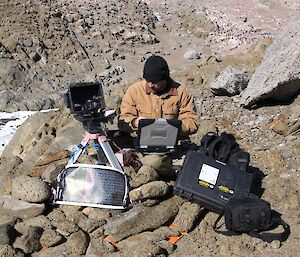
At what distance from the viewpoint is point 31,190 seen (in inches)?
221

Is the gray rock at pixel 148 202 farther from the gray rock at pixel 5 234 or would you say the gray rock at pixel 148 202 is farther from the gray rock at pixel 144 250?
the gray rock at pixel 5 234

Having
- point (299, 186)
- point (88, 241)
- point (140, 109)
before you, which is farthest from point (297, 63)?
point (88, 241)

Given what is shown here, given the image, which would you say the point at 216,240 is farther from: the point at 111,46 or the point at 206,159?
the point at 111,46

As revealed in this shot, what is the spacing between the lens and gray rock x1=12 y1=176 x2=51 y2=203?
5.62 metres

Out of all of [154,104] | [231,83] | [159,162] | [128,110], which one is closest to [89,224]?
[159,162]

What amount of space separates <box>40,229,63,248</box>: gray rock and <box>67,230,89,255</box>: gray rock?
12cm

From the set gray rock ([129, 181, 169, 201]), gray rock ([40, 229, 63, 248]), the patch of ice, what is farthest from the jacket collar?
the patch of ice

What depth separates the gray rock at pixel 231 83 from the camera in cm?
915

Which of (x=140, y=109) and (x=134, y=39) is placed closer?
(x=140, y=109)

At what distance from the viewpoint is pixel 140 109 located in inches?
246

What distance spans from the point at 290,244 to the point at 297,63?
11.3 ft

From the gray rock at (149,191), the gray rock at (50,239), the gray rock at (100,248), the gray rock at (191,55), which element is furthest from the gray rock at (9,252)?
the gray rock at (191,55)

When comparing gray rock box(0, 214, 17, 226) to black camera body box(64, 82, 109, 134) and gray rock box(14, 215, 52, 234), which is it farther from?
black camera body box(64, 82, 109, 134)

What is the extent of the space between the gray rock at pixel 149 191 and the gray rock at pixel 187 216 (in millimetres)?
287
